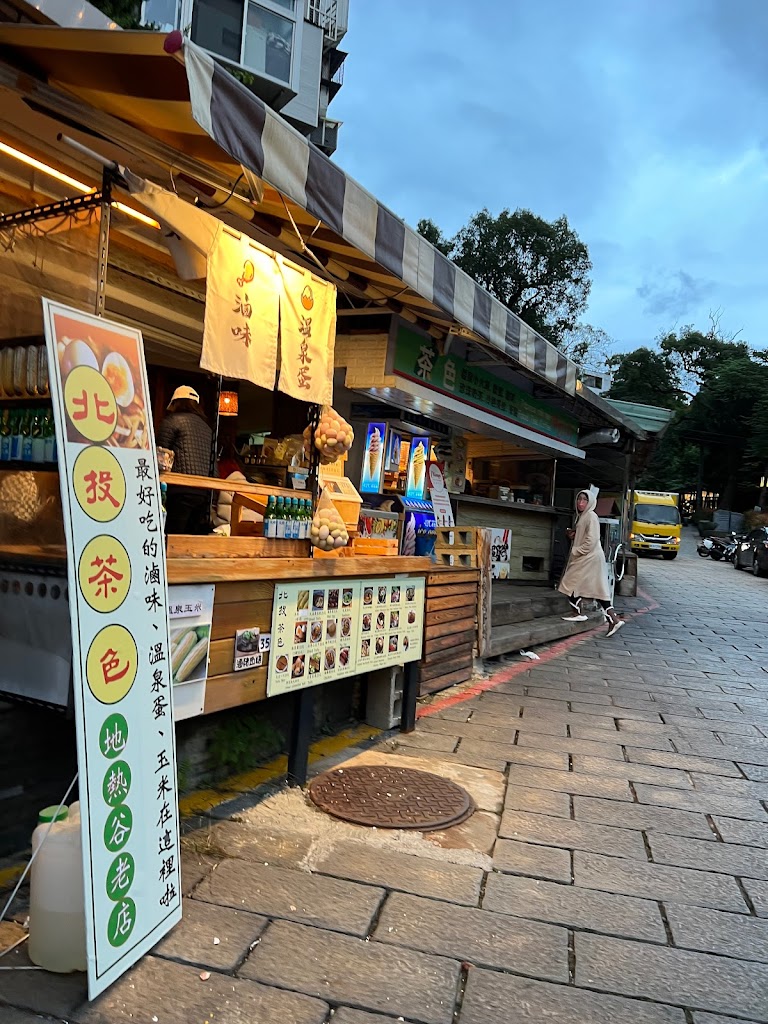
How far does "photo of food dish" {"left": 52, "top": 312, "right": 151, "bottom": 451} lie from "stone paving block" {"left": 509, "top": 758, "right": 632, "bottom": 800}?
3.12 metres

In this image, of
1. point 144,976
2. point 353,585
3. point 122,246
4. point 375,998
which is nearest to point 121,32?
point 122,246

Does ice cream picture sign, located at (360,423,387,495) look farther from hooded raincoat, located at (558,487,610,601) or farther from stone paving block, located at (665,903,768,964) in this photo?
stone paving block, located at (665,903,768,964)

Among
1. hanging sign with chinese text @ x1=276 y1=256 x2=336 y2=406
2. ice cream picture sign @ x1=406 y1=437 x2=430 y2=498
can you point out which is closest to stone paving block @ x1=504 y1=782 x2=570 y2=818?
hanging sign with chinese text @ x1=276 y1=256 x2=336 y2=406

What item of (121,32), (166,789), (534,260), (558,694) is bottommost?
(558,694)

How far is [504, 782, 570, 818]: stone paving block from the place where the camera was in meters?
3.86

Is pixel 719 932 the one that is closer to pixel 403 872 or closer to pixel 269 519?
pixel 403 872

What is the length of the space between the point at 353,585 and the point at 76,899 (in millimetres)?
2340

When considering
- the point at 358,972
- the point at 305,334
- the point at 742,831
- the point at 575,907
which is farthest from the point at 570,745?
the point at 305,334

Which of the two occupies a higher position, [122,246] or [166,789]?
[122,246]

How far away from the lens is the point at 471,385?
8.92 meters

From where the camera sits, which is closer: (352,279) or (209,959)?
(209,959)

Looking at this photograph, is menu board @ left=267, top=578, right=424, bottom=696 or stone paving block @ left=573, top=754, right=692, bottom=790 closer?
menu board @ left=267, top=578, right=424, bottom=696

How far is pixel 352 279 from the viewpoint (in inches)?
220

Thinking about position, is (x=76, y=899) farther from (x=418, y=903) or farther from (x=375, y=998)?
(x=418, y=903)
